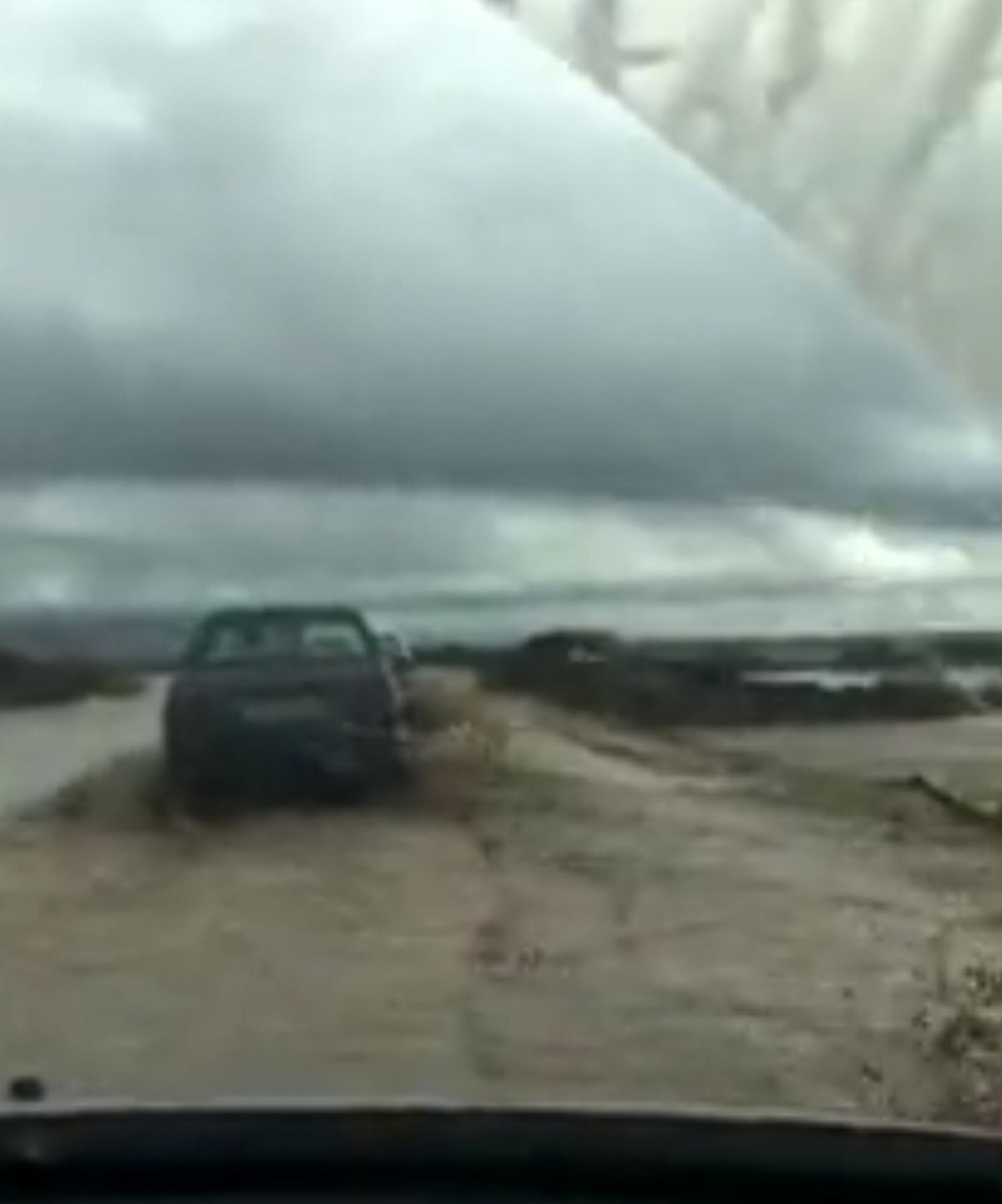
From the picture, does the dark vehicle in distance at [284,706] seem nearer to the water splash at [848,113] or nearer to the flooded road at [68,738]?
the flooded road at [68,738]

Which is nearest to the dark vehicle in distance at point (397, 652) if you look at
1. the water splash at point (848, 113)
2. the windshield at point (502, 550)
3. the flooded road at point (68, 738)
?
the windshield at point (502, 550)

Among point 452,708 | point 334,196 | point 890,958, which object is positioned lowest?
point 890,958

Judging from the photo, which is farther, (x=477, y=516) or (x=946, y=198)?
(x=946, y=198)

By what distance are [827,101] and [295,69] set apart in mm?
600

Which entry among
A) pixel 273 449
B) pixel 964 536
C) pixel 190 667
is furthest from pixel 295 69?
pixel 964 536

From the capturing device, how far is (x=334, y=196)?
3594 millimetres

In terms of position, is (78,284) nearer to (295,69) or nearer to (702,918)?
(295,69)

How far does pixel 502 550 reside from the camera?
3564mm

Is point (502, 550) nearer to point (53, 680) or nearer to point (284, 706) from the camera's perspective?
point (284, 706)

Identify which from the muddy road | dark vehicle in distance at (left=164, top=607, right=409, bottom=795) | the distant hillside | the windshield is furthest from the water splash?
the distant hillside

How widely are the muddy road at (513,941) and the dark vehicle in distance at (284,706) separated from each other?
46mm

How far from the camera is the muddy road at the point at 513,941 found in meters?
3.63

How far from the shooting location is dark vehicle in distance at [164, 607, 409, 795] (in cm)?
359

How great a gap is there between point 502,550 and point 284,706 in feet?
0.99
